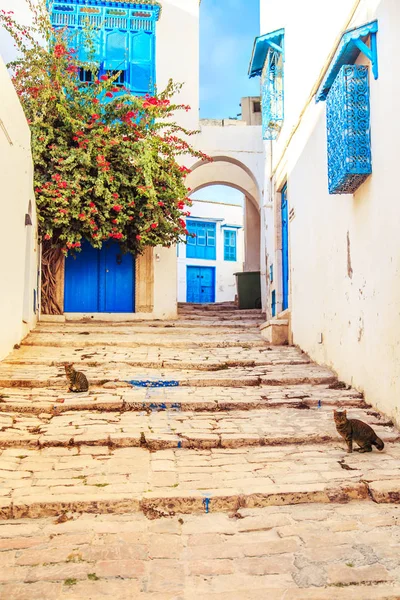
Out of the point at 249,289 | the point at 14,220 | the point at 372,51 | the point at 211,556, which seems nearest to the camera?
the point at 211,556

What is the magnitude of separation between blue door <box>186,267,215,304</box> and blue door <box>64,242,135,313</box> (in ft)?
44.5

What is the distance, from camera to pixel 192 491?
11.1 ft

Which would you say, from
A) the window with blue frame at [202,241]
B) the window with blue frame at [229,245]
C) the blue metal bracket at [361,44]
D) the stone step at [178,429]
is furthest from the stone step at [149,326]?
the window with blue frame at [229,245]

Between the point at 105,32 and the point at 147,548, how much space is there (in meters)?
12.6

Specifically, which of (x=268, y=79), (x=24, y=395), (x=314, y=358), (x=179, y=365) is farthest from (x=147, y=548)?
(x=268, y=79)

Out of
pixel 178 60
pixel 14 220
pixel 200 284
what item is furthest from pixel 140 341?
→ pixel 200 284

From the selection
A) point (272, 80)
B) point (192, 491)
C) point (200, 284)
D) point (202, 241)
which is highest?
point (272, 80)

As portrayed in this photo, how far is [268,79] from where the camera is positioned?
1109 centimetres

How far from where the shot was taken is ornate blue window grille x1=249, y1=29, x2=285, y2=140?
10570 mm

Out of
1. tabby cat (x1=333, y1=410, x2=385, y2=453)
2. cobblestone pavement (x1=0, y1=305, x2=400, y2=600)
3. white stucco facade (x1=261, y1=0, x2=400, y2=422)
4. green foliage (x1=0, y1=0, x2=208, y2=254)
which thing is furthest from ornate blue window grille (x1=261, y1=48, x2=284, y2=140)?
tabby cat (x1=333, y1=410, x2=385, y2=453)

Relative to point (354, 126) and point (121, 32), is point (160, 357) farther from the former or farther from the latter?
point (121, 32)

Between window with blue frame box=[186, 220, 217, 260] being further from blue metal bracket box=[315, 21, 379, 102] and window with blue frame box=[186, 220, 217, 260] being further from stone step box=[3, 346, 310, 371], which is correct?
blue metal bracket box=[315, 21, 379, 102]

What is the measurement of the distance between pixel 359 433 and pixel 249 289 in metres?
11.2

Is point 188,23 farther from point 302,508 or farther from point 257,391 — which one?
point 302,508
